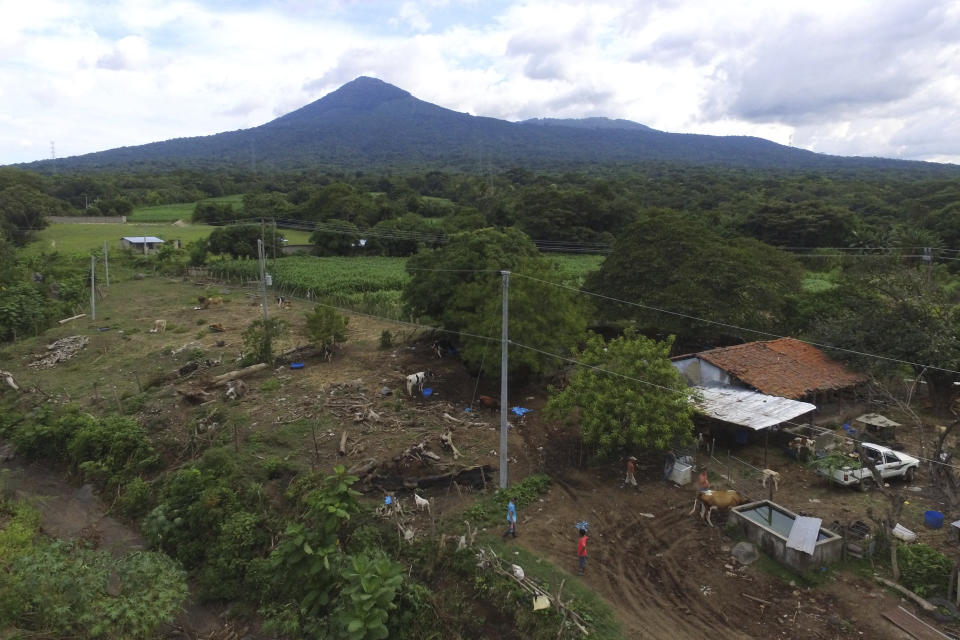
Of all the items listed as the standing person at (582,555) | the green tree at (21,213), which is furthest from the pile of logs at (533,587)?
the green tree at (21,213)

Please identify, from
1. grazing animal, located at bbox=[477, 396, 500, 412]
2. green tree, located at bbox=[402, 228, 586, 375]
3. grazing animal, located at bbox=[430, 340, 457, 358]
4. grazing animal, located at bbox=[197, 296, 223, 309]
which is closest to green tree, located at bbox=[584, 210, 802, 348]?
green tree, located at bbox=[402, 228, 586, 375]

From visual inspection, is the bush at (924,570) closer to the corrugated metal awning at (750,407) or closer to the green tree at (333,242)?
the corrugated metal awning at (750,407)

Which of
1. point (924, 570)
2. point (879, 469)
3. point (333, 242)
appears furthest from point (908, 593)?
point (333, 242)

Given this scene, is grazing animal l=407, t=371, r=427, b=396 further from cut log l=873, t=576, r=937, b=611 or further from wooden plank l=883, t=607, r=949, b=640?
wooden plank l=883, t=607, r=949, b=640

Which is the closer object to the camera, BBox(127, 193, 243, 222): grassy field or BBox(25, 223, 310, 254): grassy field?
BBox(25, 223, 310, 254): grassy field

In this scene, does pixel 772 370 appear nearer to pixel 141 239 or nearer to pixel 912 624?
pixel 912 624
